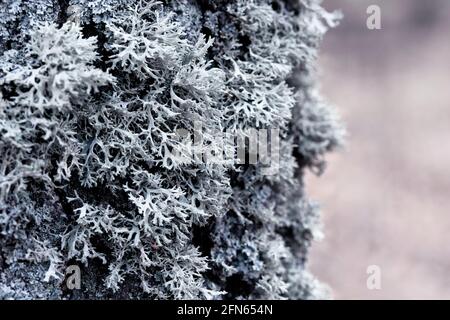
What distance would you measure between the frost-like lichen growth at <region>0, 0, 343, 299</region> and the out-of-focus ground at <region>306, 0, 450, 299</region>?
1.95 meters

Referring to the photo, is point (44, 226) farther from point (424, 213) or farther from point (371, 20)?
point (424, 213)

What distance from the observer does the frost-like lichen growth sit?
1.02 metres

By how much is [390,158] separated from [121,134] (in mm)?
2839

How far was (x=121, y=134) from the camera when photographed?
1.10 metres

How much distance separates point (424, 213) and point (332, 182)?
2.06ft

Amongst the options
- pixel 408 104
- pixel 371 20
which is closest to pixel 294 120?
pixel 371 20

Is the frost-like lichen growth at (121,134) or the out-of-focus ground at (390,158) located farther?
the out-of-focus ground at (390,158)

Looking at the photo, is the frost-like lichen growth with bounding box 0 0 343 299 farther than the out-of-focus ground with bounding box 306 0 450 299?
No

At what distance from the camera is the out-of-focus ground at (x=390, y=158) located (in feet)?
10.9

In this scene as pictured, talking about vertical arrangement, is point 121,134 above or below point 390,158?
below

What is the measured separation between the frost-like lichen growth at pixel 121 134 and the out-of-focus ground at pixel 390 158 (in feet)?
6.41

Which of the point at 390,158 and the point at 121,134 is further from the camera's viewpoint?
the point at 390,158

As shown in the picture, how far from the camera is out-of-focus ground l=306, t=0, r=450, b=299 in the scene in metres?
3.31
